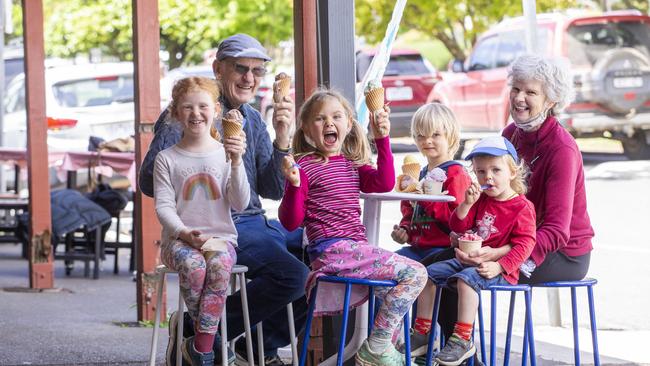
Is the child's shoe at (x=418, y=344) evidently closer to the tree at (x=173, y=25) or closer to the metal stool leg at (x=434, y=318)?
the metal stool leg at (x=434, y=318)

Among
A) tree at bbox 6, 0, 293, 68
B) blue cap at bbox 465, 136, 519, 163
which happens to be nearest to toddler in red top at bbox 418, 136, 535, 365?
blue cap at bbox 465, 136, 519, 163

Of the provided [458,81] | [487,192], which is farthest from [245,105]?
[458,81]

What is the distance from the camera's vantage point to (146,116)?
24.9 ft

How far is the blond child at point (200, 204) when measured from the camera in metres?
5.01

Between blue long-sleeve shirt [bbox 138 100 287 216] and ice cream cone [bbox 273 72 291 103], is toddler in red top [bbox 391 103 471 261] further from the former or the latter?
ice cream cone [bbox 273 72 291 103]

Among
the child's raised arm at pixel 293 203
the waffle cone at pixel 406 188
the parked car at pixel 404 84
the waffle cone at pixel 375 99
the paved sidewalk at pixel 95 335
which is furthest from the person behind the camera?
the parked car at pixel 404 84

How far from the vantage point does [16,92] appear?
57.9 feet

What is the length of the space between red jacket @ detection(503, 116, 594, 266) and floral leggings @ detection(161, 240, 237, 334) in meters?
1.27

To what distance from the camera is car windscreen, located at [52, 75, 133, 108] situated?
16578 mm

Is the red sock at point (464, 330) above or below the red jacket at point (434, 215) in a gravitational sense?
below

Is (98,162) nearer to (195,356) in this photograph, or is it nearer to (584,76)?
(195,356)

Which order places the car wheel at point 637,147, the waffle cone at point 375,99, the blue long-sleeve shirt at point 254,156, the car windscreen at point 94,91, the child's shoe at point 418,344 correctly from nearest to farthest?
the waffle cone at point 375,99 < the child's shoe at point 418,344 < the blue long-sleeve shirt at point 254,156 < the car windscreen at point 94,91 < the car wheel at point 637,147

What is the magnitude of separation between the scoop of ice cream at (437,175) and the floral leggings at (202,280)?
100cm

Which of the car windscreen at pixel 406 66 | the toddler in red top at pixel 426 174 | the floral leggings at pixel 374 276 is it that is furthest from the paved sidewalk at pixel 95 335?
the car windscreen at pixel 406 66
